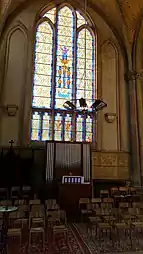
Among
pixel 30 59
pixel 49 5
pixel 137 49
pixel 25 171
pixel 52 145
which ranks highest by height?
pixel 49 5

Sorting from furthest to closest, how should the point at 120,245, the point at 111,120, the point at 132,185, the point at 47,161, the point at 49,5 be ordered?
the point at 49,5
the point at 111,120
the point at 132,185
the point at 47,161
the point at 120,245

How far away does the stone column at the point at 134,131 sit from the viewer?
11648 millimetres

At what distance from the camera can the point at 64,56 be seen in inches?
511

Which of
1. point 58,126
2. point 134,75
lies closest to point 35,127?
point 58,126

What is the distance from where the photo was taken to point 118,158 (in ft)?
39.5

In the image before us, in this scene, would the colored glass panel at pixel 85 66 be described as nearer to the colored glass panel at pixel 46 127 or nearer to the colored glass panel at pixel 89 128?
the colored glass panel at pixel 89 128

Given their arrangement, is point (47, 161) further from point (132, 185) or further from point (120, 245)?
point (120, 245)

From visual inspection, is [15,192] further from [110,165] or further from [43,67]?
[43,67]

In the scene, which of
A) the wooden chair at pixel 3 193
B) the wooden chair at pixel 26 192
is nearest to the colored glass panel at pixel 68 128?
the wooden chair at pixel 26 192

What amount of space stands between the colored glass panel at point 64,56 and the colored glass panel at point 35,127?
1229 millimetres

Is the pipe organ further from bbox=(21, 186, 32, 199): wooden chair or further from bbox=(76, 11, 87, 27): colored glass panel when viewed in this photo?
bbox=(76, 11, 87, 27): colored glass panel

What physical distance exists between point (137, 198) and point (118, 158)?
2.26 m

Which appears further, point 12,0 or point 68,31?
point 68,31

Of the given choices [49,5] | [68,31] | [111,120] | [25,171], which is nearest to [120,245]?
[25,171]
